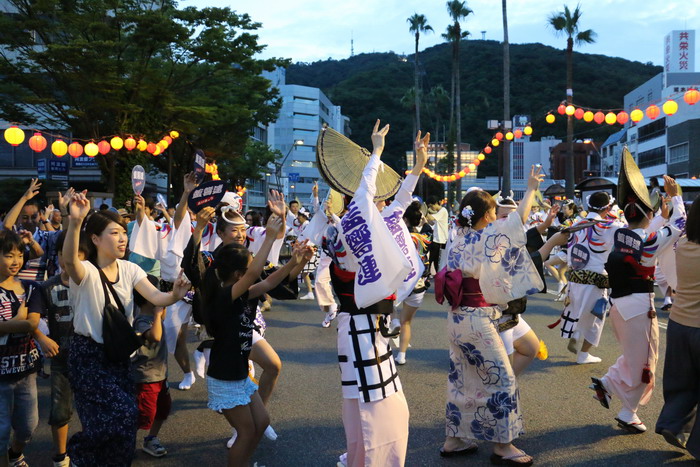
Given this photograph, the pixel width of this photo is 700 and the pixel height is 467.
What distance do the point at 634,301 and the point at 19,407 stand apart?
14.7ft

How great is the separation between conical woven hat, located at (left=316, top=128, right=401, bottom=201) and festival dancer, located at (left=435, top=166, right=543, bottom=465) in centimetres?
75

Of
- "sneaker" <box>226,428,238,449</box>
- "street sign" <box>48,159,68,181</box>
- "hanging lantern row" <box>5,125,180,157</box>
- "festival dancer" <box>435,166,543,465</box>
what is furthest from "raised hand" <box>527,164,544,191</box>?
"street sign" <box>48,159,68,181</box>

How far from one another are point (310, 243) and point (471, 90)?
84065 mm

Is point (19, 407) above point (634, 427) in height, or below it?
above

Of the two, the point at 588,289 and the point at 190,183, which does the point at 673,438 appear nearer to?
the point at 588,289

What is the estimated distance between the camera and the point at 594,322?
23.0 ft

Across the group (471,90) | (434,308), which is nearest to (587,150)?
(471,90)

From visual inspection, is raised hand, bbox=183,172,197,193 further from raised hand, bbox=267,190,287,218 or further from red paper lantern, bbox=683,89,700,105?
red paper lantern, bbox=683,89,700,105

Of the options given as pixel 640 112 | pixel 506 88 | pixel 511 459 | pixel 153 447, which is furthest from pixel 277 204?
pixel 506 88

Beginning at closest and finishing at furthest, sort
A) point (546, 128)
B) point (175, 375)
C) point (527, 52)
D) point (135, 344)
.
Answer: point (135, 344)
point (175, 375)
point (546, 128)
point (527, 52)

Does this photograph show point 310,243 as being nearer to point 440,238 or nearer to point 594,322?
point 594,322

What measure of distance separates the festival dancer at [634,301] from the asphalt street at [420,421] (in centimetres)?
31

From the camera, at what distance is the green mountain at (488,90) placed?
260 ft

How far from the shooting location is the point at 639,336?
15.8ft
